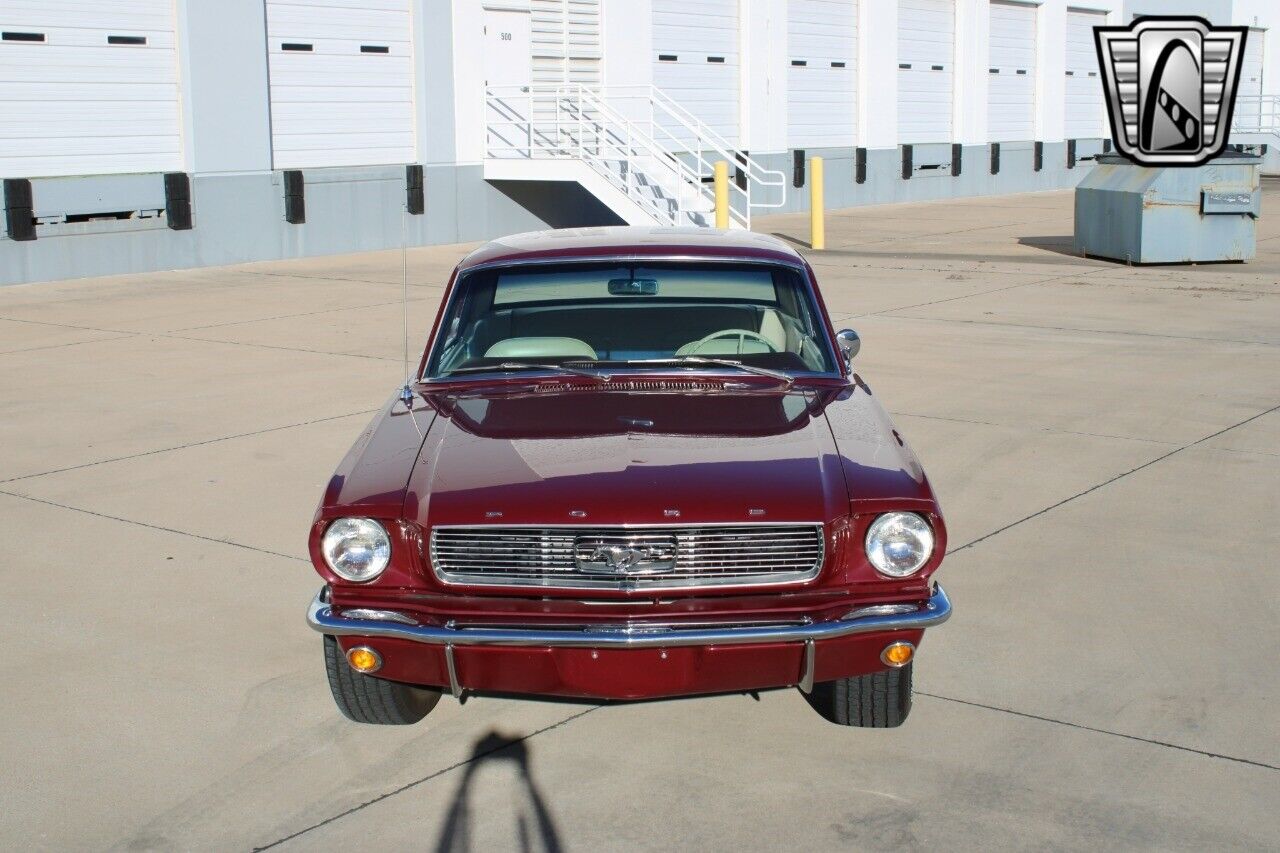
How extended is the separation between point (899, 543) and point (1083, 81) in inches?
1424

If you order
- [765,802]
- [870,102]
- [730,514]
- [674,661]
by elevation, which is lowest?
[765,802]

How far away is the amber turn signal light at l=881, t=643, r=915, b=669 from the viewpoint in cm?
424

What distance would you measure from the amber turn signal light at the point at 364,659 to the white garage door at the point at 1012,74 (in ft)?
104

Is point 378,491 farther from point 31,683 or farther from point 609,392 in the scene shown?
point 31,683

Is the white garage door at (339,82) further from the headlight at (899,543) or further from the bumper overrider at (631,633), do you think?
the headlight at (899,543)

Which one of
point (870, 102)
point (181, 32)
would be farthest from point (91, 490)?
point (870, 102)

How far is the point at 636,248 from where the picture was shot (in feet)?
19.2

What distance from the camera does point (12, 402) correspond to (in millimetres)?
10156

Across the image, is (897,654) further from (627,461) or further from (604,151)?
(604,151)

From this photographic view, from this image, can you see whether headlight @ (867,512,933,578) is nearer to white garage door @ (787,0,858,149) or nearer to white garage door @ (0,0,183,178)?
white garage door @ (0,0,183,178)

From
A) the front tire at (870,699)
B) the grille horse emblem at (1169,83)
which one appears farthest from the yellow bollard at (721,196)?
the front tire at (870,699)

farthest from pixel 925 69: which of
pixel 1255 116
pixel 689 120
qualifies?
pixel 1255 116

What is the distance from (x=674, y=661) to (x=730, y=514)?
1.37 ft

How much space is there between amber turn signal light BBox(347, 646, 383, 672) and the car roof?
6.68ft
